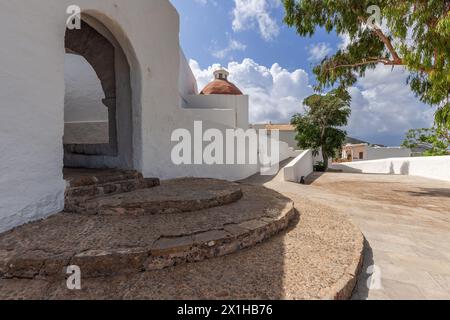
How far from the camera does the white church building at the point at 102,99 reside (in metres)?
A: 2.32

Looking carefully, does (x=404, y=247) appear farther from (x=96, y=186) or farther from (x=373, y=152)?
(x=373, y=152)

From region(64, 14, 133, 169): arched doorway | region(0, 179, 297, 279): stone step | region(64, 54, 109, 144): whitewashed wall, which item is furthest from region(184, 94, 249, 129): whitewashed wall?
region(0, 179, 297, 279): stone step

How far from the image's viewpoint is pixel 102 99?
13.7 feet

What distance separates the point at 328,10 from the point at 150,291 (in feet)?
31.1

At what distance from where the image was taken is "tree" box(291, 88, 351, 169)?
59.3 ft

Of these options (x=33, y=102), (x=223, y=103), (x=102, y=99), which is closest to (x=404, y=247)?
(x=33, y=102)

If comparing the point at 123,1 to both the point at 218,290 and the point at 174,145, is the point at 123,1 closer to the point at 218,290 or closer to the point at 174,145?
the point at 174,145

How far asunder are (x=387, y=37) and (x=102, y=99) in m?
9.10

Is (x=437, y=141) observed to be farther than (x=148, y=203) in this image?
Yes

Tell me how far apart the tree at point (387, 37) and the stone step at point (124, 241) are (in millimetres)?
6547

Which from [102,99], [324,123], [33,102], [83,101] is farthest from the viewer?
[324,123]
